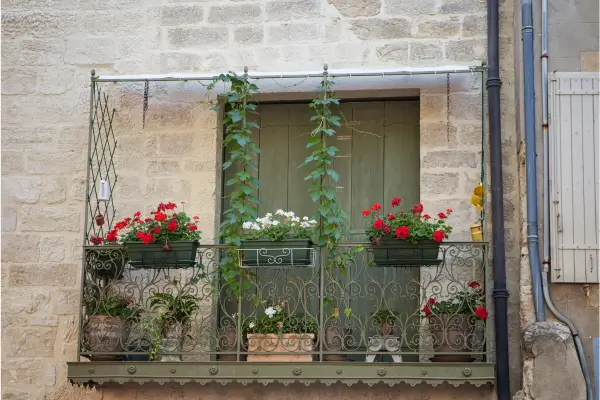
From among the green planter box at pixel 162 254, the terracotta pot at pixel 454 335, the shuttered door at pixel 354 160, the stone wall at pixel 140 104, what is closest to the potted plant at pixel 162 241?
the green planter box at pixel 162 254

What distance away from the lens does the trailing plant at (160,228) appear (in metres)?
8.32

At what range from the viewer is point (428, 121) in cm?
890

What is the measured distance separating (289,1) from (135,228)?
217 cm

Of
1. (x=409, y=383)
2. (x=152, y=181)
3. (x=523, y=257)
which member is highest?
(x=152, y=181)

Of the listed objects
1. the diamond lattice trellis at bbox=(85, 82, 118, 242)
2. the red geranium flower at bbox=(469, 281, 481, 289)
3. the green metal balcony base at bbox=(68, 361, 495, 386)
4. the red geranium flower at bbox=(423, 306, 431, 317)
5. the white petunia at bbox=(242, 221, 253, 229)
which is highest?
Answer: the diamond lattice trellis at bbox=(85, 82, 118, 242)

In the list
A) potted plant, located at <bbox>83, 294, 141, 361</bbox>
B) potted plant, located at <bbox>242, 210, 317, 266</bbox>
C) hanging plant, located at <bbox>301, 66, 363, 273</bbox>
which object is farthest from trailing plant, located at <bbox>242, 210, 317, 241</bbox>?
potted plant, located at <bbox>83, 294, 141, 361</bbox>

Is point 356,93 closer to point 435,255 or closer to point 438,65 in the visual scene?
point 438,65

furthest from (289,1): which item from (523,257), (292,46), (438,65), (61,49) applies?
(523,257)

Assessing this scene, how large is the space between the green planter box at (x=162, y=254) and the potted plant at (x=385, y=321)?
1356mm

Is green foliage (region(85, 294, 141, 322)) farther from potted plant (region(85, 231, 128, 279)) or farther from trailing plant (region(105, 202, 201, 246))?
trailing plant (region(105, 202, 201, 246))

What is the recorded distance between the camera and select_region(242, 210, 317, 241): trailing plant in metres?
8.31

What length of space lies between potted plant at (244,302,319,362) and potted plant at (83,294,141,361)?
0.86 m

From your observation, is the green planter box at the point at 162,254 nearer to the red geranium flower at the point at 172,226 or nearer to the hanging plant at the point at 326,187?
the red geranium flower at the point at 172,226

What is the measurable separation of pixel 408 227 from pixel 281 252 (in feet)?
2.94
